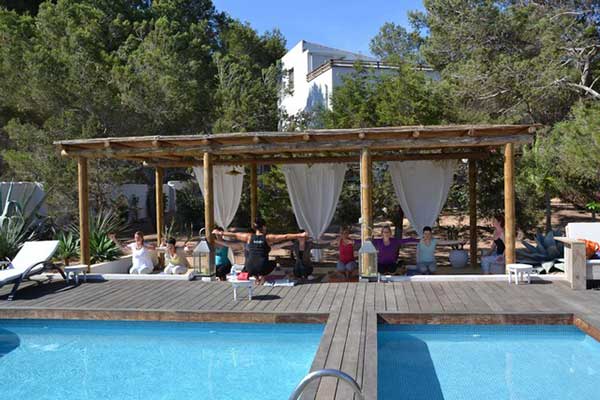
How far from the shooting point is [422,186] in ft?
31.0

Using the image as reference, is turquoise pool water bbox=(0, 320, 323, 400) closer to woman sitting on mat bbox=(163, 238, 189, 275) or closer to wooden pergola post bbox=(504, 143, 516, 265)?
woman sitting on mat bbox=(163, 238, 189, 275)

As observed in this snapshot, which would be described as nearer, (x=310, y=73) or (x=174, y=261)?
(x=174, y=261)

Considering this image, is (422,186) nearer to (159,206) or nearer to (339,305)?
(339,305)

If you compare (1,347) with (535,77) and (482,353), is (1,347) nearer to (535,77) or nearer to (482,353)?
(482,353)

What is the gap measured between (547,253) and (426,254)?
188 centimetres

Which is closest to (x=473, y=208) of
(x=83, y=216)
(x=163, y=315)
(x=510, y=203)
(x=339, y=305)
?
(x=510, y=203)

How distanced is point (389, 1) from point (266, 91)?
536 centimetres

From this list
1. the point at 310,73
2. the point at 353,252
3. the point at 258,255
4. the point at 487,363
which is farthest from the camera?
the point at 310,73

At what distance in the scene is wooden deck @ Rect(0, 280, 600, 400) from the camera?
17.6 feet

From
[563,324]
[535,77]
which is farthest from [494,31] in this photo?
[563,324]

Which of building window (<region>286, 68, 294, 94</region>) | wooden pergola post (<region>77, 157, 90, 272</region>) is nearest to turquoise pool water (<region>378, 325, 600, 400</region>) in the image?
wooden pergola post (<region>77, 157, 90, 272</region>)

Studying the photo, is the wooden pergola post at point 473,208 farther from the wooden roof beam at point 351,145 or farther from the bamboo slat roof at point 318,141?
the wooden roof beam at point 351,145

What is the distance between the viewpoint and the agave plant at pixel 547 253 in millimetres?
7762

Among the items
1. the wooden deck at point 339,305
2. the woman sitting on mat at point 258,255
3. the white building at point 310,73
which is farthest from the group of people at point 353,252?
the white building at point 310,73
